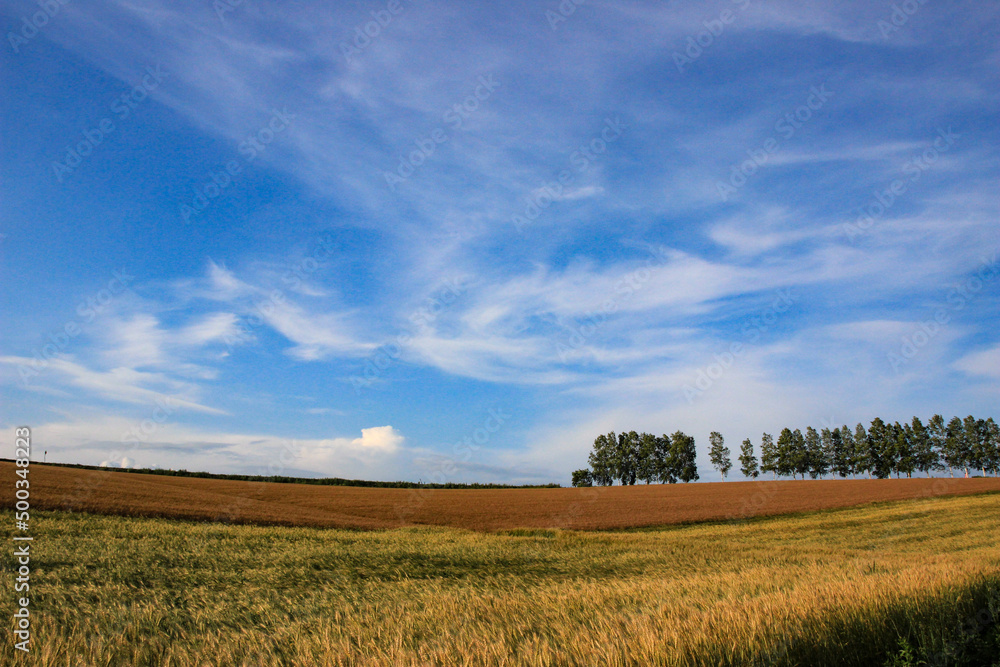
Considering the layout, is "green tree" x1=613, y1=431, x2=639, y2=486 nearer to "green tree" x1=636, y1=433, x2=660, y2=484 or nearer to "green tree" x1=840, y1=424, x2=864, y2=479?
"green tree" x1=636, y1=433, x2=660, y2=484

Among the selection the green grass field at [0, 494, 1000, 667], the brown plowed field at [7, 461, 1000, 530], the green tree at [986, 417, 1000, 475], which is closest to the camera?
the green grass field at [0, 494, 1000, 667]

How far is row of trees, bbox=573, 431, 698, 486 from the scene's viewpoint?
425 feet

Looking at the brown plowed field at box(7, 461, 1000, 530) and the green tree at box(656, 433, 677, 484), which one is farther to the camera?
the green tree at box(656, 433, 677, 484)

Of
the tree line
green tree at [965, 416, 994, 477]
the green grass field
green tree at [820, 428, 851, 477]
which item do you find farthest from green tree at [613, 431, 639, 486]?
the green grass field

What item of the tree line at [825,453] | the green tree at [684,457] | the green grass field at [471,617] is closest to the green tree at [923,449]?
the tree line at [825,453]

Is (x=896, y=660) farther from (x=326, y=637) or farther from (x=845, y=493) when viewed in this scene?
(x=845, y=493)

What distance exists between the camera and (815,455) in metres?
128

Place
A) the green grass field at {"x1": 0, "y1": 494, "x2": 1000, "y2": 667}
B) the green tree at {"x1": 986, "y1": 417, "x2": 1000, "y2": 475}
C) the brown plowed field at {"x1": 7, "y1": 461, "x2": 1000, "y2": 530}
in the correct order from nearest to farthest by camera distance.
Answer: the green grass field at {"x1": 0, "y1": 494, "x2": 1000, "y2": 667} → the brown plowed field at {"x1": 7, "y1": 461, "x2": 1000, "y2": 530} → the green tree at {"x1": 986, "y1": 417, "x2": 1000, "y2": 475}

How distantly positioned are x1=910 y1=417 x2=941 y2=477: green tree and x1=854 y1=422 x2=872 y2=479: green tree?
31.2 ft

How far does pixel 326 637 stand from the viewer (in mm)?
4594

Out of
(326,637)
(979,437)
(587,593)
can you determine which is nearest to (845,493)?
(587,593)

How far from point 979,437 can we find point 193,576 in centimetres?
16266

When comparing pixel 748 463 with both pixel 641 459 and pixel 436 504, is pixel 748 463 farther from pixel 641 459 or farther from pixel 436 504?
pixel 436 504

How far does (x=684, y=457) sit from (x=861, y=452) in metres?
41.0
